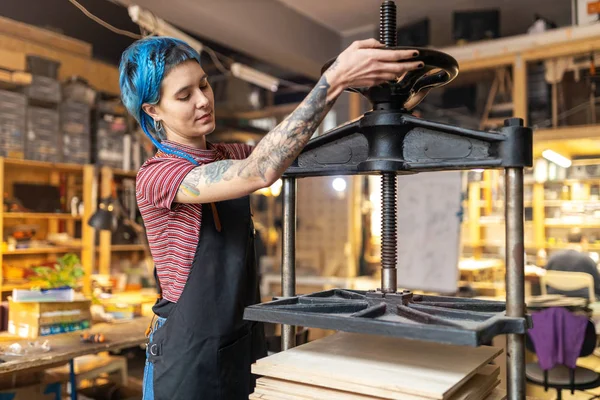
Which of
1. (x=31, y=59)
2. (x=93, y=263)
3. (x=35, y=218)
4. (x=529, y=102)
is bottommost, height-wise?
(x=93, y=263)

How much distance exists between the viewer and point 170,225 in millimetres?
1248

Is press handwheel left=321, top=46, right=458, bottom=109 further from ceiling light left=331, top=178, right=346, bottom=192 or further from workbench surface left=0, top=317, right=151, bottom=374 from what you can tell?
ceiling light left=331, top=178, right=346, bottom=192

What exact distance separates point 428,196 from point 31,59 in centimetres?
406

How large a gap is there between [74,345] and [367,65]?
2423 millimetres

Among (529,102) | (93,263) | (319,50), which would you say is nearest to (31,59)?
(93,263)

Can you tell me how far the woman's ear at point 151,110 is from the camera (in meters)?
1.28

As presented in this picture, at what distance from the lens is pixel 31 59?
5414 millimetres

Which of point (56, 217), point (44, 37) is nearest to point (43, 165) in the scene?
point (56, 217)

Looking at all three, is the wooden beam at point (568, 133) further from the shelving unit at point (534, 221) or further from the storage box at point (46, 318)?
the storage box at point (46, 318)

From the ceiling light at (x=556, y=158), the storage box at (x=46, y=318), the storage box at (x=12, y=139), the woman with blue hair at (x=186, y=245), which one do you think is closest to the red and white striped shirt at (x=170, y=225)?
the woman with blue hair at (x=186, y=245)

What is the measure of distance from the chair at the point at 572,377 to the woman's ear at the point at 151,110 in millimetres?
2933

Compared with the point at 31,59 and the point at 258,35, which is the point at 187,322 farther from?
the point at 31,59

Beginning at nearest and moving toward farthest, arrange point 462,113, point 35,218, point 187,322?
point 187,322 → point 35,218 → point 462,113

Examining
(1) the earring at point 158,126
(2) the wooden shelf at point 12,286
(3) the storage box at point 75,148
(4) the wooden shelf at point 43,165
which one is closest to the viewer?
(1) the earring at point 158,126
